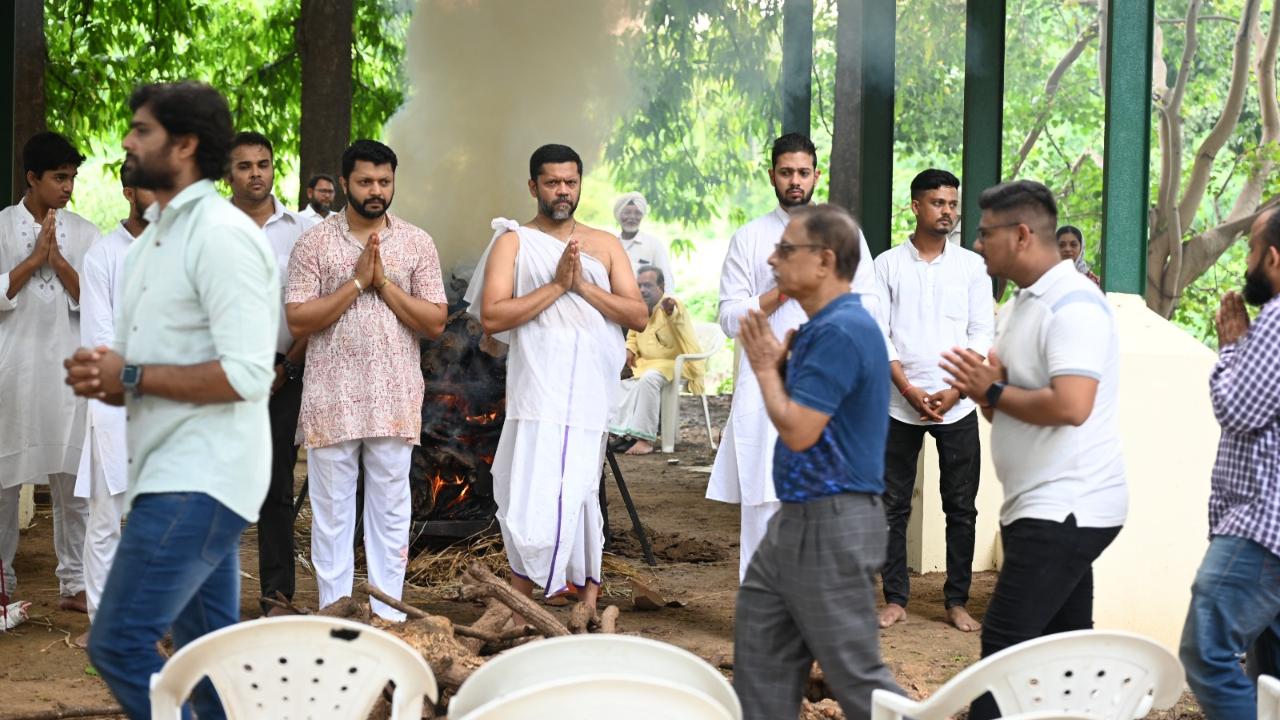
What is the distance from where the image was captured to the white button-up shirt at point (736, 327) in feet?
19.8

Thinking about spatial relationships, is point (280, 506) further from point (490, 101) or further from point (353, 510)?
point (490, 101)

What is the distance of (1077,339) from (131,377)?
233cm

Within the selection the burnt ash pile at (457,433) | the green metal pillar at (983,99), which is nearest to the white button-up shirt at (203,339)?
the burnt ash pile at (457,433)

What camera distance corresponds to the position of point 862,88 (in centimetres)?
915

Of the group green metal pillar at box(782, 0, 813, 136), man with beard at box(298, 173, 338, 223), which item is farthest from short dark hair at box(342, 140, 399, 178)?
green metal pillar at box(782, 0, 813, 136)

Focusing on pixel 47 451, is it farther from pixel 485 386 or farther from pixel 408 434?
pixel 485 386

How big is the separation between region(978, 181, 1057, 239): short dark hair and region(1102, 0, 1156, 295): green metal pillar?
2.56m

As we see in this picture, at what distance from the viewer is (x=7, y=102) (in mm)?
8156

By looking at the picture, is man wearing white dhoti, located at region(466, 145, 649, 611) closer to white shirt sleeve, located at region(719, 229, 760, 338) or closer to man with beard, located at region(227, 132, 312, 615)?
white shirt sleeve, located at region(719, 229, 760, 338)

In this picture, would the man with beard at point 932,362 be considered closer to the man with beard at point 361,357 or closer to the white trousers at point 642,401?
the man with beard at point 361,357

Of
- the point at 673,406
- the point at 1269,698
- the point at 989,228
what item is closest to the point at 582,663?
the point at 1269,698

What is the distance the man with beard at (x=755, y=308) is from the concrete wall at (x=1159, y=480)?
1.17m

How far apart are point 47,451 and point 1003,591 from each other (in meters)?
4.30

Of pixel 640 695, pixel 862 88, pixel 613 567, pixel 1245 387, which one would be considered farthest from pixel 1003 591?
pixel 862 88
